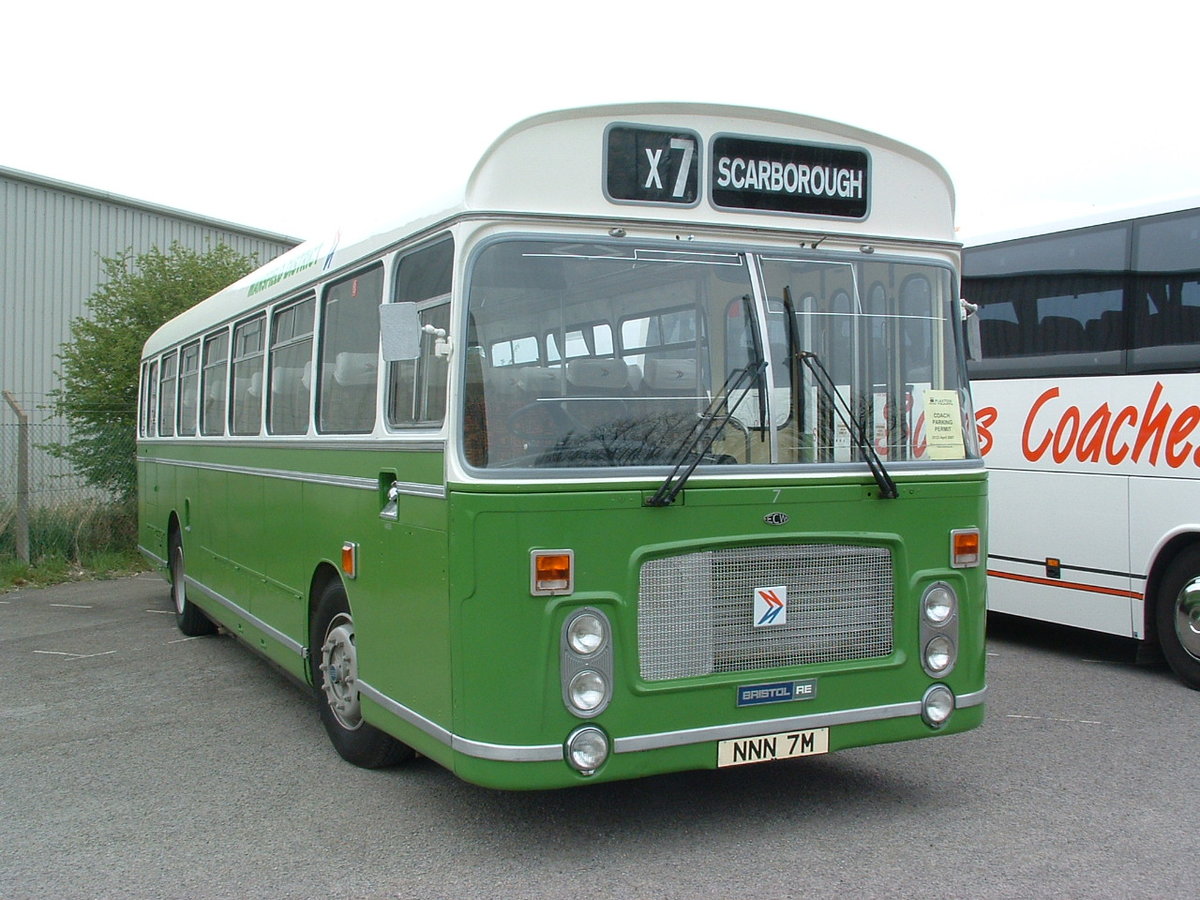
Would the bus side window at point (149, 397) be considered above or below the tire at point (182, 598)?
above

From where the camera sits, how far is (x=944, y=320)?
18.7ft

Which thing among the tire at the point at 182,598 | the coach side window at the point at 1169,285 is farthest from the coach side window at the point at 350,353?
the coach side window at the point at 1169,285

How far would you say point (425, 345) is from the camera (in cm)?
524

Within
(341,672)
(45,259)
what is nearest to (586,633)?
(341,672)

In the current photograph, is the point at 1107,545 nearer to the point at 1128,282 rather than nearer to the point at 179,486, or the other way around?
the point at 1128,282

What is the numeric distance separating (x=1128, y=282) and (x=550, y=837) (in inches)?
239

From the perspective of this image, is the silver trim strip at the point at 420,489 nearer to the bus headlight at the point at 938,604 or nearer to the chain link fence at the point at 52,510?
the bus headlight at the point at 938,604

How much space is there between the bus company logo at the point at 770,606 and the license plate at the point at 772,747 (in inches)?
18.6

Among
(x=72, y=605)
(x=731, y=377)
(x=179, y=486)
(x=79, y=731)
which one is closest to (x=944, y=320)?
(x=731, y=377)

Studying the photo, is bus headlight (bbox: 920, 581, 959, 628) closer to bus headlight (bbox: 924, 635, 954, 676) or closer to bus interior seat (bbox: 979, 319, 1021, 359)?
bus headlight (bbox: 924, 635, 954, 676)

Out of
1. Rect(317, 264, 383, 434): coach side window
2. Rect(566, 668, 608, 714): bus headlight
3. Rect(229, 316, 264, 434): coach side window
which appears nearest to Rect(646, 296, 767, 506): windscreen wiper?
Rect(566, 668, 608, 714): bus headlight

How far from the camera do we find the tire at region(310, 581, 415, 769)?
6230 mm

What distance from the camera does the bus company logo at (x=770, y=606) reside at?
5.06 m

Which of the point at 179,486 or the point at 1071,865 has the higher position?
the point at 179,486
